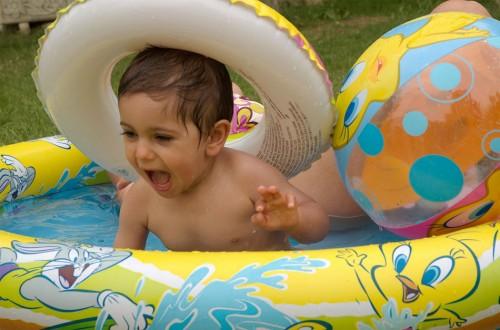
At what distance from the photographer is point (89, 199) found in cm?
391

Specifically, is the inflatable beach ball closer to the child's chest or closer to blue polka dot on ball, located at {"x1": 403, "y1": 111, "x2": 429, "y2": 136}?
blue polka dot on ball, located at {"x1": 403, "y1": 111, "x2": 429, "y2": 136}

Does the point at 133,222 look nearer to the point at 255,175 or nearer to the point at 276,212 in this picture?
the point at 255,175

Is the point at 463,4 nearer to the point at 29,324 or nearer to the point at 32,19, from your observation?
the point at 29,324

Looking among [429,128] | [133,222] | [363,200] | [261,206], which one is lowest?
[133,222]

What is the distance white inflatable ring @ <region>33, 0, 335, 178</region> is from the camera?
2.39m

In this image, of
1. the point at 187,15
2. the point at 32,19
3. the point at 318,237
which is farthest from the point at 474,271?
the point at 32,19

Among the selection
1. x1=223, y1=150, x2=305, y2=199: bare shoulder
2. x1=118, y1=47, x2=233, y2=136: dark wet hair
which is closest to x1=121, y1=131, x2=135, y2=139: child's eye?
x1=118, y1=47, x2=233, y2=136: dark wet hair

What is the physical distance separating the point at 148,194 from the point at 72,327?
2.07 feet

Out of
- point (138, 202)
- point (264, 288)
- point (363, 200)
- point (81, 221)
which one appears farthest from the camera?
point (81, 221)

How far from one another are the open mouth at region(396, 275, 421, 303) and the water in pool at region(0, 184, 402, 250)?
92 centimetres

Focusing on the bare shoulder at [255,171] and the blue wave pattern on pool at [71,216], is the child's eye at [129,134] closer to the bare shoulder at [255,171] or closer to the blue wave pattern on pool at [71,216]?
the bare shoulder at [255,171]

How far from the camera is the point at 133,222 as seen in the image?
282 cm

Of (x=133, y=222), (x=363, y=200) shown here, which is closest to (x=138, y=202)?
(x=133, y=222)

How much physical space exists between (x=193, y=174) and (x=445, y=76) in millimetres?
790
